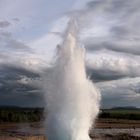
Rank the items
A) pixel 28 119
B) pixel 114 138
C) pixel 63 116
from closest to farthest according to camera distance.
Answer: pixel 63 116 < pixel 114 138 < pixel 28 119

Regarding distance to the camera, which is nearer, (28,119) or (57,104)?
(57,104)

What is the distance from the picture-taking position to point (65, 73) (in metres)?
32.0

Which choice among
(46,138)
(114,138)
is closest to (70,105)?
(46,138)

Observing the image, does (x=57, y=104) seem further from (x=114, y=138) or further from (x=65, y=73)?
(x=114, y=138)

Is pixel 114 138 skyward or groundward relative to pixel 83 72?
groundward

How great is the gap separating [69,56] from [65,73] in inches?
54.6

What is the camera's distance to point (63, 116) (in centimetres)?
3167

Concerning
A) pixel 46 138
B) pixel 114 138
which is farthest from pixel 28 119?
pixel 46 138

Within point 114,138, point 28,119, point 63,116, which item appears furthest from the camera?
point 28,119

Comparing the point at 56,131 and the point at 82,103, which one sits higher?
the point at 82,103

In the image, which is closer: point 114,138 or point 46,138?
point 46,138

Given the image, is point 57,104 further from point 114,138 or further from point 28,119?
point 28,119

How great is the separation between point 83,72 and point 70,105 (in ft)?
9.45

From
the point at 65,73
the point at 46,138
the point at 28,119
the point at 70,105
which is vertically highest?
the point at 28,119
